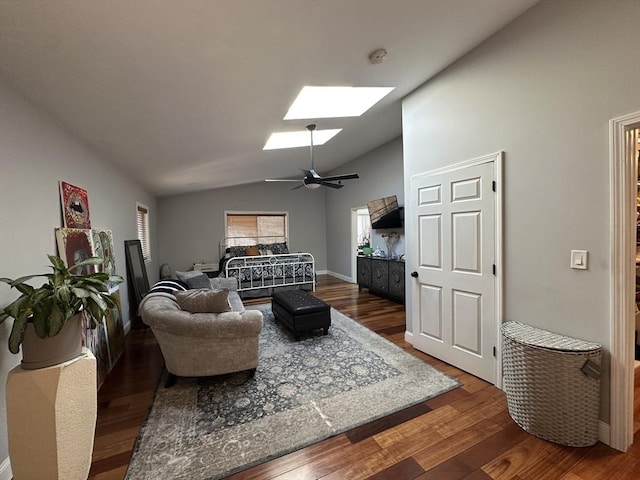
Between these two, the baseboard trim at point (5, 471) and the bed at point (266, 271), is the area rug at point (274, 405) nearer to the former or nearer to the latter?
the baseboard trim at point (5, 471)

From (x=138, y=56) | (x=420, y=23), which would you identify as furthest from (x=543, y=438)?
(x=138, y=56)

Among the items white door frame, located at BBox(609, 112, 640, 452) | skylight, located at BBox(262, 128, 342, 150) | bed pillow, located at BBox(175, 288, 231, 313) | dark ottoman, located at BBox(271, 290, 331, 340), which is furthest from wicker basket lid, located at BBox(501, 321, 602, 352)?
skylight, located at BBox(262, 128, 342, 150)

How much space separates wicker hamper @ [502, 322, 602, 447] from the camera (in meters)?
1.68

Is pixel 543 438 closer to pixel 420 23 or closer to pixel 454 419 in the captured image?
pixel 454 419

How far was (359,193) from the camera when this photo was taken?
6.36m

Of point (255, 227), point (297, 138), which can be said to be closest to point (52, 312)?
point (297, 138)

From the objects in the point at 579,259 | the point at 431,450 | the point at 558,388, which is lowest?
the point at 431,450

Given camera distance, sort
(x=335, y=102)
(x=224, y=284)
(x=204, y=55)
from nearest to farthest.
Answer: (x=204, y=55)
(x=335, y=102)
(x=224, y=284)

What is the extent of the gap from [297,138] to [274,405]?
340cm

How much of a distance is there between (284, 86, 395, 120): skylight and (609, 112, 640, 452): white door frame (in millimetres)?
1949

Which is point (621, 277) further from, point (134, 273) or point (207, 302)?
point (134, 273)

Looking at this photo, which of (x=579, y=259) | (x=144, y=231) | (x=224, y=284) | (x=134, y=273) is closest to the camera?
(x=579, y=259)

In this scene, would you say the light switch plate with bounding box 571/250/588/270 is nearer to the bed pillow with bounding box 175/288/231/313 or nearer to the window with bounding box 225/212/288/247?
the bed pillow with bounding box 175/288/231/313

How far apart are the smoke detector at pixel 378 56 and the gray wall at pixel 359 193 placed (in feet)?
9.98
